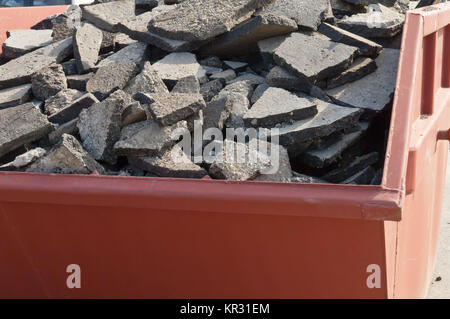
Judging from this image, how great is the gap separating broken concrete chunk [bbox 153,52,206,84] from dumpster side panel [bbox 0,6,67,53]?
164 centimetres

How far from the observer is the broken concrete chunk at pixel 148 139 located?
7.52 feet

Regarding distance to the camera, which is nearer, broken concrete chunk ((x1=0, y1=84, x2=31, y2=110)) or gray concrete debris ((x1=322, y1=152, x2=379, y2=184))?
gray concrete debris ((x1=322, y1=152, x2=379, y2=184))

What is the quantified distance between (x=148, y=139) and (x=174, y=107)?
0.18m

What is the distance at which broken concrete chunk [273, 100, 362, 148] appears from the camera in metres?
2.33

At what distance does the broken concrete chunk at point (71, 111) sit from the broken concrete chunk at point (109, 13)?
1.01m

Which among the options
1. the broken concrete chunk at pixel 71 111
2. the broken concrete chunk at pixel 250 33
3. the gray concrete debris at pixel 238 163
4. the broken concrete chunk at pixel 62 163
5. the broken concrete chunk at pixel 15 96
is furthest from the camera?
the broken concrete chunk at pixel 250 33

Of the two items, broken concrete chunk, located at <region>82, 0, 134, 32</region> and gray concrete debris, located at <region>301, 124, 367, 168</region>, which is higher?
broken concrete chunk, located at <region>82, 0, 134, 32</region>

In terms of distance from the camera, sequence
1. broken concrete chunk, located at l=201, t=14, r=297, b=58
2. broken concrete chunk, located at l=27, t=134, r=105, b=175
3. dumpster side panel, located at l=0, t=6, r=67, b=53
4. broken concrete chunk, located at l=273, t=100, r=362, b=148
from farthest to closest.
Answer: dumpster side panel, located at l=0, t=6, r=67, b=53 → broken concrete chunk, located at l=201, t=14, r=297, b=58 → broken concrete chunk, located at l=273, t=100, r=362, b=148 → broken concrete chunk, located at l=27, t=134, r=105, b=175

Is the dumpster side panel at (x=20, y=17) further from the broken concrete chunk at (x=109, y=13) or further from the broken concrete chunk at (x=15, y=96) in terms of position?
the broken concrete chunk at (x=15, y=96)

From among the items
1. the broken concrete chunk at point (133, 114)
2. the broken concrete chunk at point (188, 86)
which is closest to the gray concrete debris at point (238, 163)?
the broken concrete chunk at point (133, 114)

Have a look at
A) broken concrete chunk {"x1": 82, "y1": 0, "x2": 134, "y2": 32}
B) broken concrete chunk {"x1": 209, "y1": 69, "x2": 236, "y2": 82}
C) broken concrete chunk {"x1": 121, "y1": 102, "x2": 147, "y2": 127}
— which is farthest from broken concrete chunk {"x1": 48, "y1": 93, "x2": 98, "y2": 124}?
broken concrete chunk {"x1": 82, "y1": 0, "x2": 134, "y2": 32}

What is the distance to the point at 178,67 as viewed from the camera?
2902 millimetres

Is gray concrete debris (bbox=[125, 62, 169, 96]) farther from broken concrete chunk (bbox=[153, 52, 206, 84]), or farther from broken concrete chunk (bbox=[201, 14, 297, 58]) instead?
broken concrete chunk (bbox=[201, 14, 297, 58])

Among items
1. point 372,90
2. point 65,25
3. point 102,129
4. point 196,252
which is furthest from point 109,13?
point 196,252
